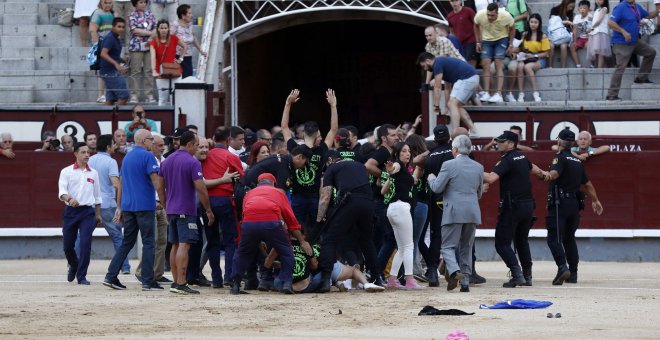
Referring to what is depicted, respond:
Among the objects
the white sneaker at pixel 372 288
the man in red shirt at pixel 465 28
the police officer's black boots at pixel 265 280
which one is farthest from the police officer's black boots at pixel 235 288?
the man in red shirt at pixel 465 28

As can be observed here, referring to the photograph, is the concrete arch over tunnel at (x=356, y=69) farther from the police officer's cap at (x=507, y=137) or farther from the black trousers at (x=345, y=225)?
the black trousers at (x=345, y=225)

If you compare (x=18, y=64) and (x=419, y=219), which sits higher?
(x=18, y=64)

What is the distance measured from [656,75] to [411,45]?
11.5 metres

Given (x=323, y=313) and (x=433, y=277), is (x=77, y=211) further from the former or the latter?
(x=323, y=313)

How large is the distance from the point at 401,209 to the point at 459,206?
69 cm

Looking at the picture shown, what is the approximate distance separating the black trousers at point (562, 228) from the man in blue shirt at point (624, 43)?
23.3ft

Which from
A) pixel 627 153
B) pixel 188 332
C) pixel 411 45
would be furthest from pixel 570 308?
pixel 411 45

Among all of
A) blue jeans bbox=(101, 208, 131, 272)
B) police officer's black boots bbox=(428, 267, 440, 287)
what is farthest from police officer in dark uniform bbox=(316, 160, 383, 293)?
blue jeans bbox=(101, 208, 131, 272)

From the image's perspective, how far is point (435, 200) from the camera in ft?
54.5

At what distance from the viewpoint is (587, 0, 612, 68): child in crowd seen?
78.6 feet

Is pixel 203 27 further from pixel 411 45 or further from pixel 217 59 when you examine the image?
pixel 411 45

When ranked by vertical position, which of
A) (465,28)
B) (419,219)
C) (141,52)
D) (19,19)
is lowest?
(419,219)

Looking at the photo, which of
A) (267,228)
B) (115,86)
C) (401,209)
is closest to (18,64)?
(115,86)

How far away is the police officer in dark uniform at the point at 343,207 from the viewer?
1537 centimetres
